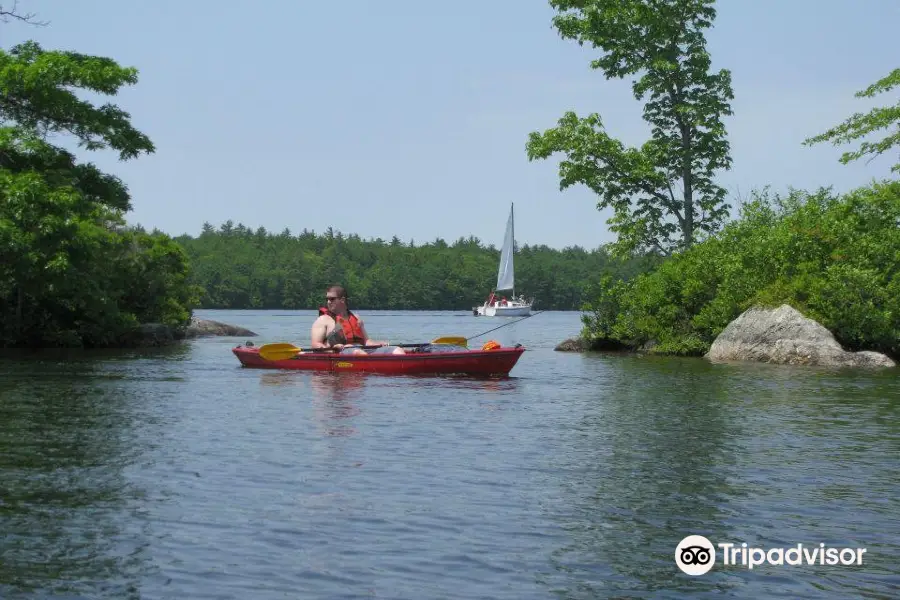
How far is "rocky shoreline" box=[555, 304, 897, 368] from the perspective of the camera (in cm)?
3272

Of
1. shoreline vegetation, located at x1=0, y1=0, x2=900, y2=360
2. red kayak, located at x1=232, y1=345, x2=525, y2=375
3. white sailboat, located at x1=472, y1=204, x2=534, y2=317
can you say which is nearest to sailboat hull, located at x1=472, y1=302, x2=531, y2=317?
white sailboat, located at x1=472, y1=204, x2=534, y2=317

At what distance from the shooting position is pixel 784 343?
33688 mm

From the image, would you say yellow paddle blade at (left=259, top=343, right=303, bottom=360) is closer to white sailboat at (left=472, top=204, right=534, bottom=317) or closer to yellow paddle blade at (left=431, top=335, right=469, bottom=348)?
yellow paddle blade at (left=431, top=335, right=469, bottom=348)

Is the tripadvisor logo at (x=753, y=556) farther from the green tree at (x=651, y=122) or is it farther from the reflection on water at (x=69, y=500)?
the green tree at (x=651, y=122)

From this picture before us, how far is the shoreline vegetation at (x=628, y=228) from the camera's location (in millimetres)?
29719

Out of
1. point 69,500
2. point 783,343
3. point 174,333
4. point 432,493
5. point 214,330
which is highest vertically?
point 783,343

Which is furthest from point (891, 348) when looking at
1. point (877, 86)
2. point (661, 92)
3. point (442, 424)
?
point (442, 424)

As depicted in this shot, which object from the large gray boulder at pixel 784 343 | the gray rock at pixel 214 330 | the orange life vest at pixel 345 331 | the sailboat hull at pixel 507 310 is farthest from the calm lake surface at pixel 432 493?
the sailboat hull at pixel 507 310

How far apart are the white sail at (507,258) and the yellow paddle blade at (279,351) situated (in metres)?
66.9

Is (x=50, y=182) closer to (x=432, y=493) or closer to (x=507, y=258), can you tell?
(x=432, y=493)

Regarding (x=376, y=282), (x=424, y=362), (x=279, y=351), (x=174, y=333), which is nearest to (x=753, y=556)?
(x=424, y=362)

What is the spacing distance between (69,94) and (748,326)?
21757 millimetres

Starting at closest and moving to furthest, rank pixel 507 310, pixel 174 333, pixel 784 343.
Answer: pixel 784 343, pixel 174 333, pixel 507 310

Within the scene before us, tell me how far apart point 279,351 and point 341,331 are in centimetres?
186
